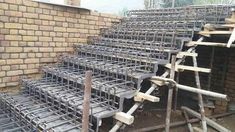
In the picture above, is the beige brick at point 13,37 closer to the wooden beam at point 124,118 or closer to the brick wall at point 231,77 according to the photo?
the wooden beam at point 124,118

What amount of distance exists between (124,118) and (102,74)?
1.32 m

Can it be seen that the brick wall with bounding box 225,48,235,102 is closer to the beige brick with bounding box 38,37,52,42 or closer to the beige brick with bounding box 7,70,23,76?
the beige brick with bounding box 38,37,52,42

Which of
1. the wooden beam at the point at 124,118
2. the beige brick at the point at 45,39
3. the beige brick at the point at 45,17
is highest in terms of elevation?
the beige brick at the point at 45,17

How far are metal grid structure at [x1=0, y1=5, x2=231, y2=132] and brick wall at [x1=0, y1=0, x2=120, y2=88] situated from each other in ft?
0.84

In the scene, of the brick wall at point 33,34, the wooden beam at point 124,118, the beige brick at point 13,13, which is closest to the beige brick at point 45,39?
the brick wall at point 33,34

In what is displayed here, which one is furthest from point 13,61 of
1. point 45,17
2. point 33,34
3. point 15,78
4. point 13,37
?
point 45,17

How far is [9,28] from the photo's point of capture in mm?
4598

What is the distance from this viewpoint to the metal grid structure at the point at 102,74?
11.4ft

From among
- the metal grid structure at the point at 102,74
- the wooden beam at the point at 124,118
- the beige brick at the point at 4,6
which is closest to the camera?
the wooden beam at the point at 124,118

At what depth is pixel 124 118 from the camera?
10.4ft

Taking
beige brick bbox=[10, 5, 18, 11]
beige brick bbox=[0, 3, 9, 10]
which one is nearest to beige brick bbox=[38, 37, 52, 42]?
beige brick bbox=[10, 5, 18, 11]

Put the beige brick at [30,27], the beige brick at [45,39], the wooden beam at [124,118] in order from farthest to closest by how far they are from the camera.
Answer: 1. the beige brick at [45,39]
2. the beige brick at [30,27]
3. the wooden beam at [124,118]

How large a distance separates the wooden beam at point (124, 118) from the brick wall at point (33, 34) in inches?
94.1

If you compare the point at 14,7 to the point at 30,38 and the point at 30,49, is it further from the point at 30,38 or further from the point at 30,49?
the point at 30,49
